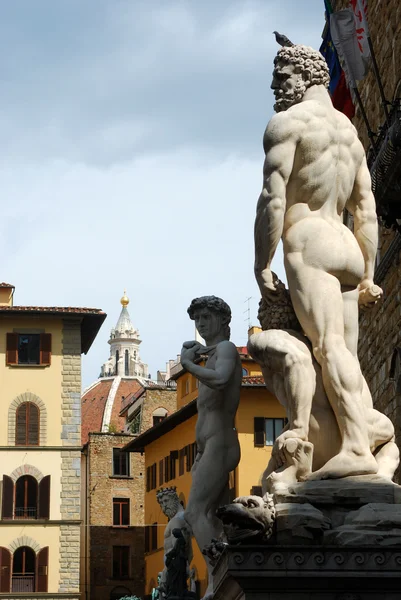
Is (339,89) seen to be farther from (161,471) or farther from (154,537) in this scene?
(154,537)

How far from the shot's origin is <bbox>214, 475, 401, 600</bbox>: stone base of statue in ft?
Result: 26.7

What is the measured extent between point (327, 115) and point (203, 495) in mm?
2787

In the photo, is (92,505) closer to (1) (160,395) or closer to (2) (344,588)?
(1) (160,395)

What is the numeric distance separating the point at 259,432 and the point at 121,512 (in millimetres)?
28326

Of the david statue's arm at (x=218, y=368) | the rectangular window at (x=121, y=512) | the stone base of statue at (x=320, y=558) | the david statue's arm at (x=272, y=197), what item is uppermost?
the rectangular window at (x=121, y=512)

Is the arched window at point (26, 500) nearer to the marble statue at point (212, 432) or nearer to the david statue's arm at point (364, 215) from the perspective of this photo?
the marble statue at point (212, 432)

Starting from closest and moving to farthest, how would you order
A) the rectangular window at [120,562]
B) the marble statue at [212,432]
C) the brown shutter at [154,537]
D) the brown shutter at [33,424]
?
the marble statue at [212,432], the brown shutter at [33,424], the brown shutter at [154,537], the rectangular window at [120,562]

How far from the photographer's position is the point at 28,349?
5422cm

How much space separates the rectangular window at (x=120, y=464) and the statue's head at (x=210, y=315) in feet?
220

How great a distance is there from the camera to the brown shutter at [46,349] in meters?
53.9

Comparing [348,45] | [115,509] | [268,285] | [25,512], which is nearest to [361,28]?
[348,45]

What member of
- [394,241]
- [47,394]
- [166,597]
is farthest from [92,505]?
[166,597]

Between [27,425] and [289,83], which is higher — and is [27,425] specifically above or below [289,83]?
above

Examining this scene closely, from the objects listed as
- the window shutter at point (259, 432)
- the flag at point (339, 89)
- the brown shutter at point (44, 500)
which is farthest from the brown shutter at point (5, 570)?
the flag at point (339, 89)
